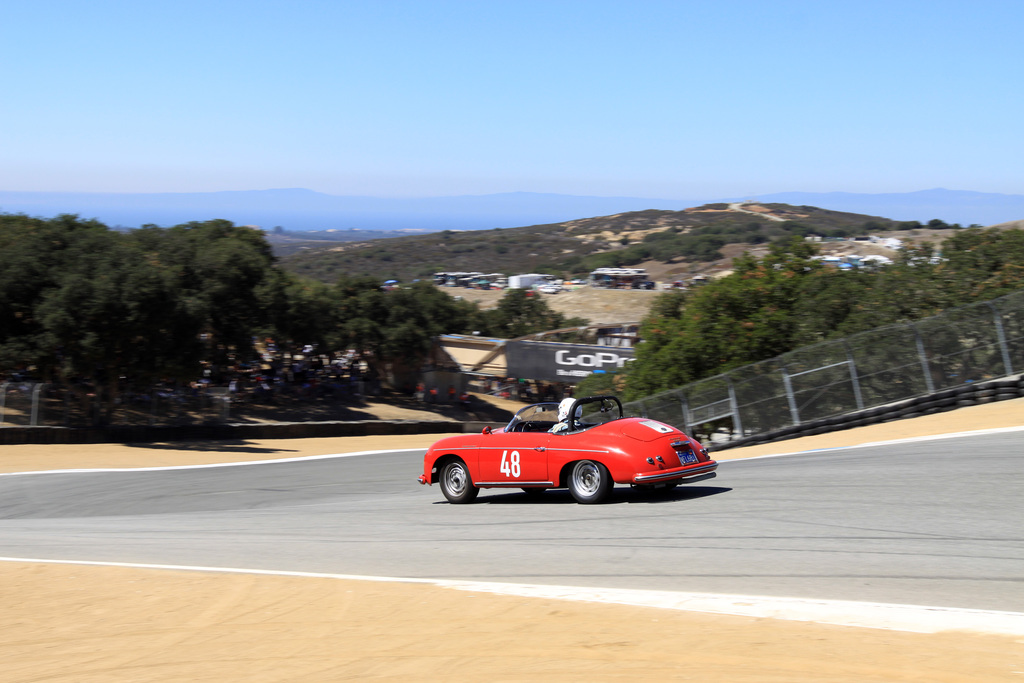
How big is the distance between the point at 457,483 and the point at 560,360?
124 feet

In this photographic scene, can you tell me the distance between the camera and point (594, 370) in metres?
49.0

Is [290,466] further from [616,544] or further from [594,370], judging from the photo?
[594,370]

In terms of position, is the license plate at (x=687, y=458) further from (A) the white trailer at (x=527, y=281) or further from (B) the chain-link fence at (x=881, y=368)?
(A) the white trailer at (x=527, y=281)

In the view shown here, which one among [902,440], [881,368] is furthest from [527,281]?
[902,440]

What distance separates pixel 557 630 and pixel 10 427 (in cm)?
2583

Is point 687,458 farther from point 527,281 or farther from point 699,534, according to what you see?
point 527,281

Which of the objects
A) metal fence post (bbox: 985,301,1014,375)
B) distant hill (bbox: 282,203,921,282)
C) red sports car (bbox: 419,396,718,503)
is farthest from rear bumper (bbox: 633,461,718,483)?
distant hill (bbox: 282,203,921,282)

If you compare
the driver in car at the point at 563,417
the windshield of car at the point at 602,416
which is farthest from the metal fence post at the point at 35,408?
the driver in car at the point at 563,417

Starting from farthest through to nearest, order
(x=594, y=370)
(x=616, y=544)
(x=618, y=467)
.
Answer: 1. (x=594, y=370)
2. (x=618, y=467)
3. (x=616, y=544)

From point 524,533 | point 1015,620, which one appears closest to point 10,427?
point 524,533

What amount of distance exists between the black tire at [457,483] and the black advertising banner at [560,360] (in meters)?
34.8

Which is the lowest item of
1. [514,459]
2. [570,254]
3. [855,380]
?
[514,459]

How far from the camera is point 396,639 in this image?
638 cm

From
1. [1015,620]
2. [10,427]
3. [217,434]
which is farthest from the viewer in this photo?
[217,434]
